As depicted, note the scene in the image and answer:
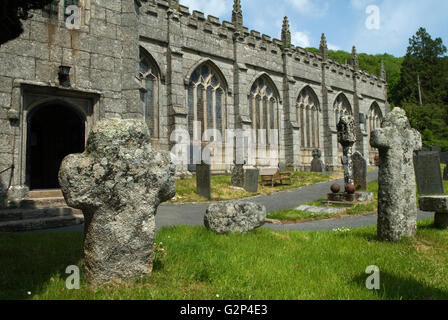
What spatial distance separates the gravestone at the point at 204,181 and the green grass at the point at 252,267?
22.2ft

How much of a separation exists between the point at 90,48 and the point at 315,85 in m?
20.3

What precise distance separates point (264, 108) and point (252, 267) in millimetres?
19203

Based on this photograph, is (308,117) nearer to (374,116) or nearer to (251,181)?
(374,116)

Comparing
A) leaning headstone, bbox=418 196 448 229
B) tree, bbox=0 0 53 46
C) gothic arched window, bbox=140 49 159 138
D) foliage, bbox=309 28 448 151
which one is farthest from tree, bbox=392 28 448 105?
tree, bbox=0 0 53 46

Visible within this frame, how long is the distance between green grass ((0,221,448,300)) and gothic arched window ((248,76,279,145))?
54.6ft

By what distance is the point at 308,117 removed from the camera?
2527cm

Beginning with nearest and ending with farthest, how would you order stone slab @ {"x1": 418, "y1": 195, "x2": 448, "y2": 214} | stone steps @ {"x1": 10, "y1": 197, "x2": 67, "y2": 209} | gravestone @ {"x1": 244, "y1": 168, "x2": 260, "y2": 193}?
stone slab @ {"x1": 418, "y1": 195, "x2": 448, "y2": 214}, stone steps @ {"x1": 10, "y1": 197, "x2": 67, "y2": 209}, gravestone @ {"x1": 244, "y1": 168, "x2": 260, "y2": 193}

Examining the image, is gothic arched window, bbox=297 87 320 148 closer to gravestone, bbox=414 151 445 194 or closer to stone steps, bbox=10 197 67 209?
gravestone, bbox=414 151 445 194

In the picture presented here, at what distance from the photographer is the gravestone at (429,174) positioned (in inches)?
430

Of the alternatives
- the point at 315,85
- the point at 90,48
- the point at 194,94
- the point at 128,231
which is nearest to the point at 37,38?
the point at 90,48

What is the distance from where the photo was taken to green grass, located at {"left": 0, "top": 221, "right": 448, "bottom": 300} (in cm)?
285

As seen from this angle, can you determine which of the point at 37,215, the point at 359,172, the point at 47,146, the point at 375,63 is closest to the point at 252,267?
the point at 37,215

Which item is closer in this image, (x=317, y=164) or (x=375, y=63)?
(x=317, y=164)

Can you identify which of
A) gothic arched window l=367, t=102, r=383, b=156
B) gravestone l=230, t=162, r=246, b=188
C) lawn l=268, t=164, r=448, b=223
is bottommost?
lawn l=268, t=164, r=448, b=223
